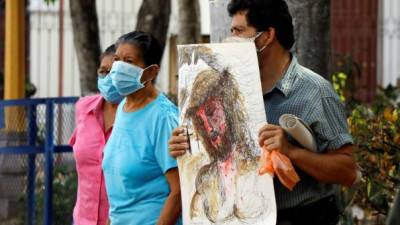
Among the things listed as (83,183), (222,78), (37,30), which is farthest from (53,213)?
(37,30)

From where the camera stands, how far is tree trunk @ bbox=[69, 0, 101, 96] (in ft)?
33.3

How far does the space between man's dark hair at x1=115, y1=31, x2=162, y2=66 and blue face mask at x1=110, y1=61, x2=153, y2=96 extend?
8 cm

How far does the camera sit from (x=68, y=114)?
7.38 metres

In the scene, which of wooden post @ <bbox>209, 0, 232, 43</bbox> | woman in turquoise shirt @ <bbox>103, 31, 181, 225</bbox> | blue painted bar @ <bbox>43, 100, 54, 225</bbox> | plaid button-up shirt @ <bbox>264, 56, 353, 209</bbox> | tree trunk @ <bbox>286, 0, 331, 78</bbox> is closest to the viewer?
plaid button-up shirt @ <bbox>264, 56, 353, 209</bbox>

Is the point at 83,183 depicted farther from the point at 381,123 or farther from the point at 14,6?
the point at 14,6

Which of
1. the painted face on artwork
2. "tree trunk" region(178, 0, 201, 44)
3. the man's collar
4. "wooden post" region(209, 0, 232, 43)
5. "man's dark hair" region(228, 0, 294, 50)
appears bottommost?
"tree trunk" region(178, 0, 201, 44)

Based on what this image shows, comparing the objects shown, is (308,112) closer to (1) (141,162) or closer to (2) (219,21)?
(1) (141,162)

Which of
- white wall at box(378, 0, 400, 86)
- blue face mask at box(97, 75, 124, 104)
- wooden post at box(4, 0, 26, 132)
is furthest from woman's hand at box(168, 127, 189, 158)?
white wall at box(378, 0, 400, 86)

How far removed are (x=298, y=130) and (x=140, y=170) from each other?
109cm

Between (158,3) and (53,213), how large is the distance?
10.7 feet

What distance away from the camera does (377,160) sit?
273 inches

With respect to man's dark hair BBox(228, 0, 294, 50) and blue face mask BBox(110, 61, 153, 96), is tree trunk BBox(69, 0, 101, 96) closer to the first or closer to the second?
blue face mask BBox(110, 61, 153, 96)

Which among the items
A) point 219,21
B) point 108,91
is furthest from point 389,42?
point 108,91

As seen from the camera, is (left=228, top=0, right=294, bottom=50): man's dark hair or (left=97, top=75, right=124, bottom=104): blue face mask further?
(left=97, top=75, right=124, bottom=104): blue face mask
